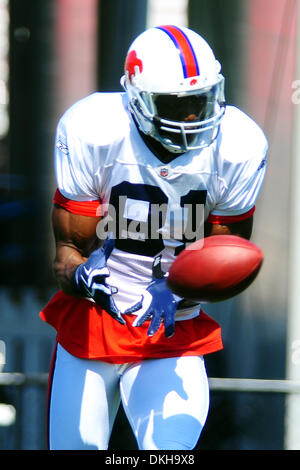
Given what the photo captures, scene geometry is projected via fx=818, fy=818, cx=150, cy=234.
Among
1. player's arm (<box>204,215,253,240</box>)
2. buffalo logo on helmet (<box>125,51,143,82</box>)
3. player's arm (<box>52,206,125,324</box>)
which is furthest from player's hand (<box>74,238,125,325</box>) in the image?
buffalo logo on helmet (<box>125,51,143,82</box>)

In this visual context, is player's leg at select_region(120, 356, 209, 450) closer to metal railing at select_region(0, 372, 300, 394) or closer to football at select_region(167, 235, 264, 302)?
football at select_region(167, 235, 264, 302)

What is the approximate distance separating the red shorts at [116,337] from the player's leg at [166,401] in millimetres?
36

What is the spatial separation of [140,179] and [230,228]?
31 cm

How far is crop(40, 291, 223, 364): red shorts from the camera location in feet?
7.21

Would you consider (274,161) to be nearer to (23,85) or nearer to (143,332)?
(23,85)

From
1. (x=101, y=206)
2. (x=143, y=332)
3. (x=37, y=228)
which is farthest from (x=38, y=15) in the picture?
(x=143, y=332)

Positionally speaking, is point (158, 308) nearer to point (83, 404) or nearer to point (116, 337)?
point (116, 337)

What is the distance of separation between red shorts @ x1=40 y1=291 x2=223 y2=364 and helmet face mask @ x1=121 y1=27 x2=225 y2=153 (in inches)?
19.7

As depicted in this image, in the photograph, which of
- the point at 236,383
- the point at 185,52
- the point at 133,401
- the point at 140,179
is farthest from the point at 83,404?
the point at 236,383

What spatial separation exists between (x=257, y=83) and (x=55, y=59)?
803mm

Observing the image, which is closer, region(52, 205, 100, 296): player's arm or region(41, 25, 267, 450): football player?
region(41, 25, 267, 450): football player

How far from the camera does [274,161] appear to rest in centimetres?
324

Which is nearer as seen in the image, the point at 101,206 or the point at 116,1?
the point at 101,206

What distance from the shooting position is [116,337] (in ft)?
7.25
